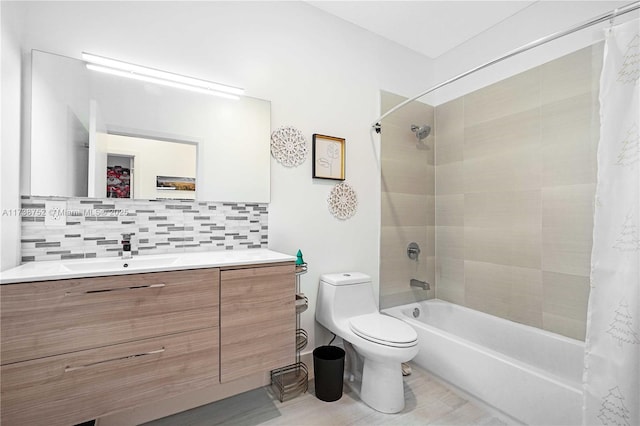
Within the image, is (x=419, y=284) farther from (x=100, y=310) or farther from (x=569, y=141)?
(x=100, y=310)

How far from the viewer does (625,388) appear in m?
1.10

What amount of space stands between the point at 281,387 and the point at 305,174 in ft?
4.60

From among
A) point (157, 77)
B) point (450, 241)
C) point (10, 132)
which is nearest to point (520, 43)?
point (450, 241)

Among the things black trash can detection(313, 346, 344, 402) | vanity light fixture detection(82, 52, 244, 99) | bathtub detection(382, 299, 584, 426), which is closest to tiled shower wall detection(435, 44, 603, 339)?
bathtub detection(382, 299, 584, 426)

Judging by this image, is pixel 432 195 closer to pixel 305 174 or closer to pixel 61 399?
pixel 305 174

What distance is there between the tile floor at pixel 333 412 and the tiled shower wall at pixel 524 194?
79 centimetres

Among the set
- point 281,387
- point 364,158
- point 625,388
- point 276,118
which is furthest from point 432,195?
point 281,387

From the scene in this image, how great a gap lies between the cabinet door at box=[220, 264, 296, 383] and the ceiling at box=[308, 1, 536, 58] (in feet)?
6.46

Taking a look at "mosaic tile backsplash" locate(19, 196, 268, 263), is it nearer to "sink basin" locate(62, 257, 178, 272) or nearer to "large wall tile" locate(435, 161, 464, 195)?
"sink basin" locate(62, 257, 178, 272)

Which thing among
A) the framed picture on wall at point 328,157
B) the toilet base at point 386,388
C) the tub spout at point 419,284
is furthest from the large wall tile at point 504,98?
the toilet base at point 386,388

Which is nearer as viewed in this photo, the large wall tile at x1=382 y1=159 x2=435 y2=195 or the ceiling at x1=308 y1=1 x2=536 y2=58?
the ceiling at x1=308 y1=1 x2=536 y2=58

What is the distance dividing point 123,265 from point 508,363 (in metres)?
2.09

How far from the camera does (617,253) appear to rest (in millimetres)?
1143

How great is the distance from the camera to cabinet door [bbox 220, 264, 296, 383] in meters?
1.40
